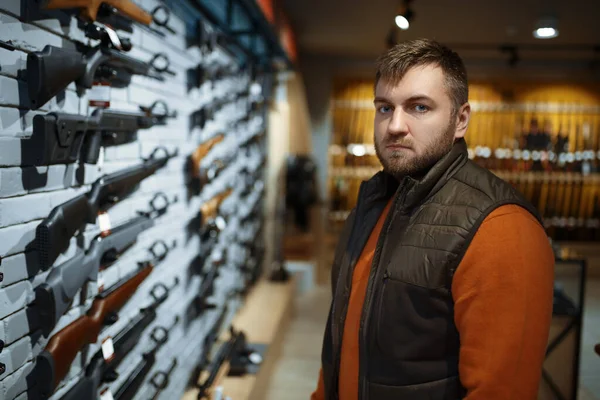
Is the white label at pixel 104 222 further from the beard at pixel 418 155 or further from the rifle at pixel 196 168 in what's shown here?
the rifle at pixel 196 168

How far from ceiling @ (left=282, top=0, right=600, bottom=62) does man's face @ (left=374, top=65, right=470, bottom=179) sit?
367 centimetres

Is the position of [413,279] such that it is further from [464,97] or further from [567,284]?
[567,284]

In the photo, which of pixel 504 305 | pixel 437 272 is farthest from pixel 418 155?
pixel 504 305

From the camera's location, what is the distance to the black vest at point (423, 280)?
1435mm

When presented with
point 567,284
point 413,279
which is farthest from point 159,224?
point 567,284

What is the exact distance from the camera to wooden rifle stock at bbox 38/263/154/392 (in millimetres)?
1582

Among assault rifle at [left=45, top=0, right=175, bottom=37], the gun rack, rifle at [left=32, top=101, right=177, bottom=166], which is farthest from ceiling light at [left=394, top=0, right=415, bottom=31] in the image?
rifle at [left=32, top=101, right=177, bottom=166]

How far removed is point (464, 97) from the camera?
162cm

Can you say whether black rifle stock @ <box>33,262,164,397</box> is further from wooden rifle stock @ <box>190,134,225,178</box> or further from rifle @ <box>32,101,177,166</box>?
wooden rifle stock @ <box>190,134,225,178</box>

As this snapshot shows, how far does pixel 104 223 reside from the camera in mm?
1920

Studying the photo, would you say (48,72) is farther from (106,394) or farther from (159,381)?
(159,381)

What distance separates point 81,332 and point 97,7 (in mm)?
1063

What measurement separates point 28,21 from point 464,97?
1261 mm

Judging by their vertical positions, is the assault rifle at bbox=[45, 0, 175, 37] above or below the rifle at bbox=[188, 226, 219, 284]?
above
